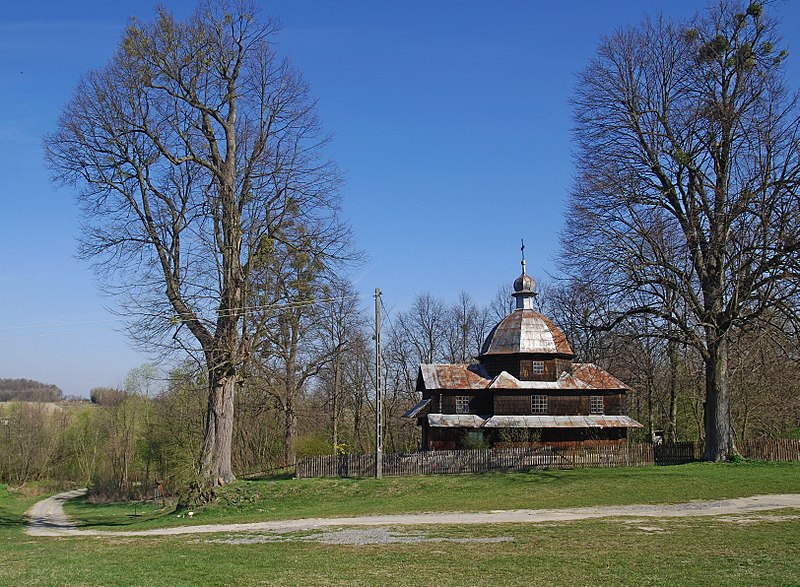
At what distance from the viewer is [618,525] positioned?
17.1 m

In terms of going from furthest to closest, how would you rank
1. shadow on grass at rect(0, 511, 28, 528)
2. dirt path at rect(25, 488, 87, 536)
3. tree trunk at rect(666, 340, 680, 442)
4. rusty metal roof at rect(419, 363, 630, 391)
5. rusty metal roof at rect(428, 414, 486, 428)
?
tree trunk at rect(666, 340, 680, 442)
rusty metal roof at rect(419, 363, 630, 391)
rusty metal roof at rect(428, 414, 486, 428)
dirt path at rect(25, 488, 87, 536)
shadow on grass at rect(0, 511, 28, 528)

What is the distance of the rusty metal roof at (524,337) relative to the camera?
43625 mm

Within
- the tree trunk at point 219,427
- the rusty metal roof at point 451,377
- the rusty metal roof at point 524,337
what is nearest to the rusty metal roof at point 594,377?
the rusty metal roof at point 524,337

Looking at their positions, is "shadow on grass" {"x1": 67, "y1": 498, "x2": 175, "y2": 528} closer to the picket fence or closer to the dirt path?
the dirt path

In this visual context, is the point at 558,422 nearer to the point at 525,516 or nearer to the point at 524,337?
the point at 524,337

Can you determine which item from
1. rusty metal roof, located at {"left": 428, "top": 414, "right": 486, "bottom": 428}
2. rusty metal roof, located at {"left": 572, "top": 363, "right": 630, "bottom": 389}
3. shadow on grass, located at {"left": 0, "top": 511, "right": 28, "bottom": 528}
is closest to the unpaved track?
shadow on grass, located at {"left": 0, "top": 511, "right": 28, "bottom": 528}

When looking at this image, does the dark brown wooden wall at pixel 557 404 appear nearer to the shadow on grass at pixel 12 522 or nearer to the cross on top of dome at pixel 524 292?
the cross on top of dome at pixel 524 292

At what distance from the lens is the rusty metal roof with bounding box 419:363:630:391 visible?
4275cm

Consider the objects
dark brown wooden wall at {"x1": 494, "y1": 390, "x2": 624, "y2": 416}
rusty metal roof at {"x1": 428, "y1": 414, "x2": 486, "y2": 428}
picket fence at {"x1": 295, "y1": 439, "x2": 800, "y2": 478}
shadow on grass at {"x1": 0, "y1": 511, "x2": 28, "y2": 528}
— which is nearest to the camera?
shadow on grass at {"x1": 0, "y1": 511, "x2": 28, "y2": 528}

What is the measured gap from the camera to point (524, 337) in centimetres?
4388

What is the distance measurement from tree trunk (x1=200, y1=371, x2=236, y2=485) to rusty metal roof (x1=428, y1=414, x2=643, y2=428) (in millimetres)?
15629

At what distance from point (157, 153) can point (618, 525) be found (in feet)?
69.7

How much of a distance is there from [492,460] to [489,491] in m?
7.07

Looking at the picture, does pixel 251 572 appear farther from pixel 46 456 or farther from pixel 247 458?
pixel 46 456
